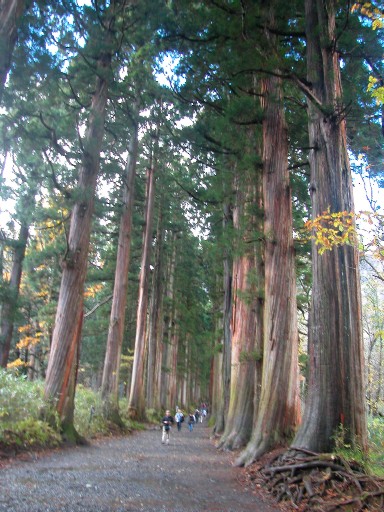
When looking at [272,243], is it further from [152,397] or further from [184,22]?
[152,397]

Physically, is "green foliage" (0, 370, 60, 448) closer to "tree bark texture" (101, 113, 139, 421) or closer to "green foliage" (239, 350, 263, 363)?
"green foliage" (239, 350, 263, 363)

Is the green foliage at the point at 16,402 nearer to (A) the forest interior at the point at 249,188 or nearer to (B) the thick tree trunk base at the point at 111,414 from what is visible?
(A) the forest interior at the point at 249,188

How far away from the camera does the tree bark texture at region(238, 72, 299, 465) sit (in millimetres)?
8680

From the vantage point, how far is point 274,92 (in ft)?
33.3

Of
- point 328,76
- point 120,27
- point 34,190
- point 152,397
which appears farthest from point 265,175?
point 152,397

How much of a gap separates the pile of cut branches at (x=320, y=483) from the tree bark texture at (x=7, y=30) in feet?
25.2

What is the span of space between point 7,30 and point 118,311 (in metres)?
11.6

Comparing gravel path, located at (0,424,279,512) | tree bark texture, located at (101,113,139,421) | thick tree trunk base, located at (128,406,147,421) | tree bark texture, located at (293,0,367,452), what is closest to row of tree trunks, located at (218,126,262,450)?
gravel path, located at (0,424,279,512)

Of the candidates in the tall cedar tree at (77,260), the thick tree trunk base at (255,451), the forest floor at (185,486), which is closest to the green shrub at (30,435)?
the forest floor at (185,486)

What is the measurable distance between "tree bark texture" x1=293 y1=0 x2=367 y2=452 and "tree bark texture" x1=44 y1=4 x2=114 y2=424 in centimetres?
616

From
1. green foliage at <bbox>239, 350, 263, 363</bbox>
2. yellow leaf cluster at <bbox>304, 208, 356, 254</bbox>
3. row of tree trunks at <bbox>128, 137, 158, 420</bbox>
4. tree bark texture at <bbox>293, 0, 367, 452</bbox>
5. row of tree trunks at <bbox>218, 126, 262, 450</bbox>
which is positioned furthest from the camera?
row of tree trunks at <bbox>128, 137, 158, 420</bbox>

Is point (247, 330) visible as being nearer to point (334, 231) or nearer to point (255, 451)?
point (255, 451)

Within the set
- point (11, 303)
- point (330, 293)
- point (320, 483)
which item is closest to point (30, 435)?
point (320, 483)

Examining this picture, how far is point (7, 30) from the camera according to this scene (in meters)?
7.29
